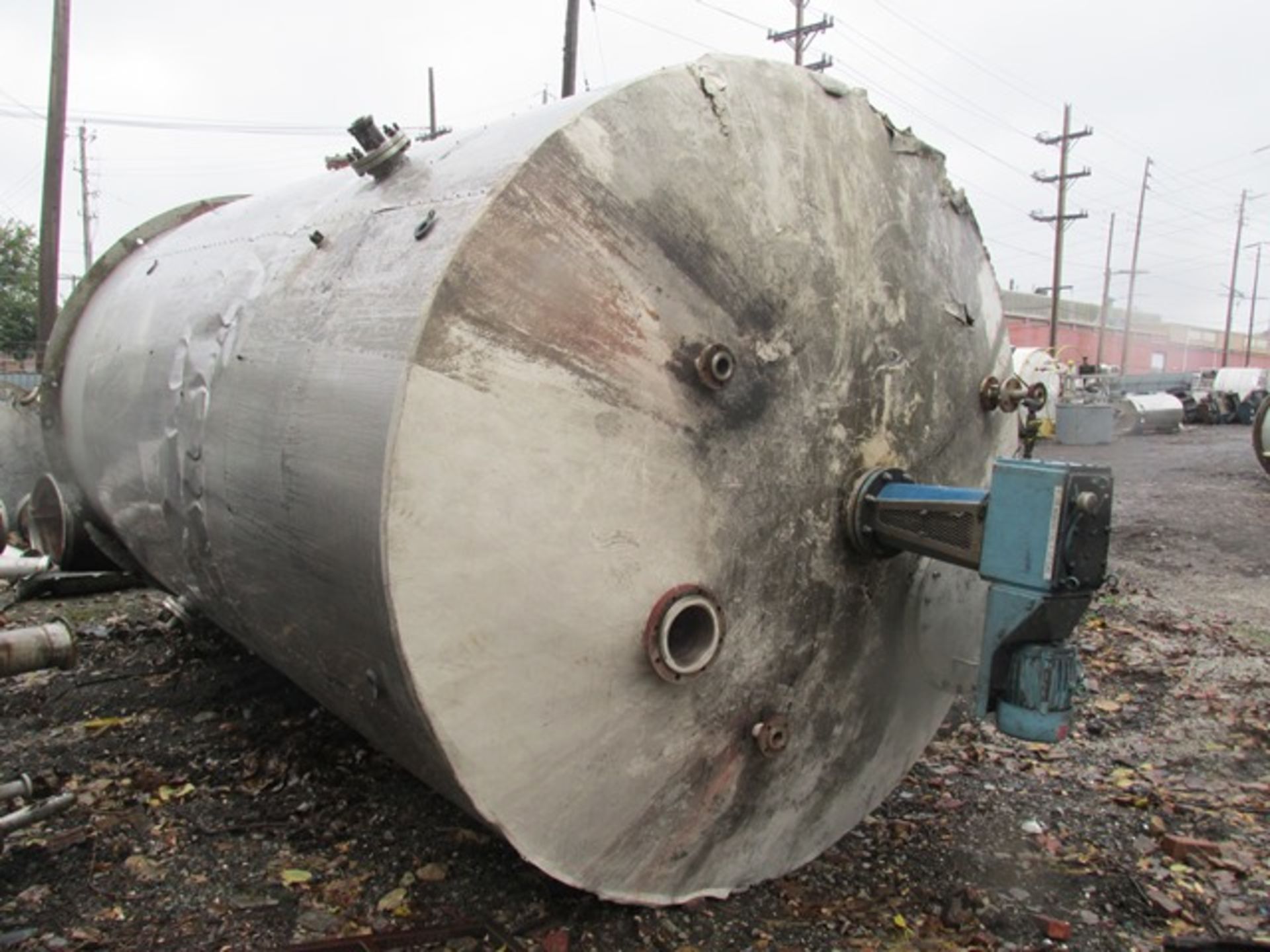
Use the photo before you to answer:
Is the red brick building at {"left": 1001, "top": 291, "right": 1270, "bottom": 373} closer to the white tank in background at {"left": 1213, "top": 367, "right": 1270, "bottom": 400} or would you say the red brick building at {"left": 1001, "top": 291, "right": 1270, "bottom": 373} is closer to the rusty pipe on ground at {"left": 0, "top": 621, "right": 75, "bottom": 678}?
the white tank in background at {"left": 1213, "top": 367, "right": 1270, "bottom": 400}

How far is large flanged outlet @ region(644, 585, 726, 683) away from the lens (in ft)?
6.90

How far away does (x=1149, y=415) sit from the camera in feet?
79.0

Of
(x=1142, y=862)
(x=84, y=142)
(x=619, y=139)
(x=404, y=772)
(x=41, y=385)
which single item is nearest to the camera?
(x=619, y=139)

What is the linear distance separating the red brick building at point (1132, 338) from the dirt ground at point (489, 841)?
1799 inches

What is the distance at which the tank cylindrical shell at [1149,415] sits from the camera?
947 inches

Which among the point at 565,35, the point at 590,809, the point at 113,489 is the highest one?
the point at 565,35

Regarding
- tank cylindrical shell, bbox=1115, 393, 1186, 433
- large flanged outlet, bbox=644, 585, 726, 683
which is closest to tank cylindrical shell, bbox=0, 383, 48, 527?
large flanged outlet, bbox=644, 585, 726, 683

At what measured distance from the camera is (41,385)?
14.7ft

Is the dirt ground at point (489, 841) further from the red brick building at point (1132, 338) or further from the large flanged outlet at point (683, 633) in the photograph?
the red brick building at point (1132, 338)

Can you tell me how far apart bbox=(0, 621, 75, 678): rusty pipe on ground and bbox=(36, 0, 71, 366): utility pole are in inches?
477

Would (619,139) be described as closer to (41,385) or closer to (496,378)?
(496,378)

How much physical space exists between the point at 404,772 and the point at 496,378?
2119mm

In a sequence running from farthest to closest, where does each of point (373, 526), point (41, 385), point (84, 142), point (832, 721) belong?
point (84, 142) → point (41, 385) → point (832, 721) → point (373, 526)

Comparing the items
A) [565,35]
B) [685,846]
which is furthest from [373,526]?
[565,35]
